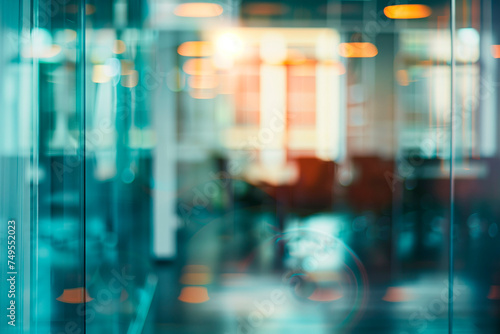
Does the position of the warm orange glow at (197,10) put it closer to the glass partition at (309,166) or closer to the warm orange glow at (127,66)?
the glass partition at (309,166)

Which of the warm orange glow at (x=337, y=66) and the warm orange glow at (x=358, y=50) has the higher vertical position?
the warm orange glow at (x=358, y=50)

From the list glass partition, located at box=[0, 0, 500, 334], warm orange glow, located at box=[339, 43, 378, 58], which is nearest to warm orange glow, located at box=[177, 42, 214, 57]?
glass partition, located at box=[0, 0, 500, 334]

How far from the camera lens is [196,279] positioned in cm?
456

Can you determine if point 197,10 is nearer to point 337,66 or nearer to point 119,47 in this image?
point 337,66

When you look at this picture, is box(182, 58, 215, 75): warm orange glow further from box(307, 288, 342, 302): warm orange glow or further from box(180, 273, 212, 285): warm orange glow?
box(307, 288, 342, 302): warm orange glow

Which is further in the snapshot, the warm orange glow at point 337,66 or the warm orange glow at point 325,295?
the warm orange glow at point 337,66

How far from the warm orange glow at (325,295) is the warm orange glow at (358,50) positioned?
201 cm

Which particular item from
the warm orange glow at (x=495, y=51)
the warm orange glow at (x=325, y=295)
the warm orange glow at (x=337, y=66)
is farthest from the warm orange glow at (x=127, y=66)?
the warm orange glow at (x=495, y=51)

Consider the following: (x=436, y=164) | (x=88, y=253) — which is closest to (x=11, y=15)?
(x=88, y=253)

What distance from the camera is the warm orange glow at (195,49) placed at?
15.5 ft

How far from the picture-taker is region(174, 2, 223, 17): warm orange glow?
471cm

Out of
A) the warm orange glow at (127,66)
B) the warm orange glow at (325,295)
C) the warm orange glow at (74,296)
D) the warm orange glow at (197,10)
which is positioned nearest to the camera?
the warm orange glow at (74,296)

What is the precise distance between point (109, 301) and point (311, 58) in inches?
111

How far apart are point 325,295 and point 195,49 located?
240 cm
